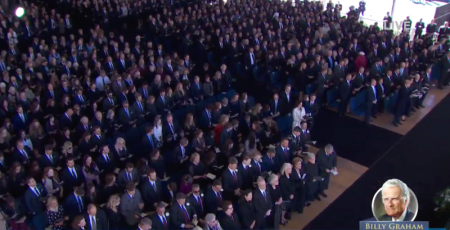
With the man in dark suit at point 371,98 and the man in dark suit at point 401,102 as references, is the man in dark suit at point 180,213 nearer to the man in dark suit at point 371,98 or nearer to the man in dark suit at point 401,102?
the man in dark suit at point 371,98

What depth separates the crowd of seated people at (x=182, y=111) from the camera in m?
6.46

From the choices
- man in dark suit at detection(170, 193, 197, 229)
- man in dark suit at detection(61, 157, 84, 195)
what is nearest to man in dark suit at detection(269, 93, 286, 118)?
man in dark suit at detection(170, 193, 197, 229)

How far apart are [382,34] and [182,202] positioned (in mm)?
10581

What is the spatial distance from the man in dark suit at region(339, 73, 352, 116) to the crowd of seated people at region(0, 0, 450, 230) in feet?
0.11

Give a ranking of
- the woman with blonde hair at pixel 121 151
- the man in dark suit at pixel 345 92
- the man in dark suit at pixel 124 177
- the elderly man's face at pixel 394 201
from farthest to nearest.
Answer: the man in dark suit at pixel 345 92 → the woman with blonde hair at pixel 121 151 → the man in dark suit at pixel 124 177 → the elderly man's face at pixel 394 201

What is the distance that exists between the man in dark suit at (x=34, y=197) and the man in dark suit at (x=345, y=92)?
7.04 metres

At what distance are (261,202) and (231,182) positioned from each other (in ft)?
2.27

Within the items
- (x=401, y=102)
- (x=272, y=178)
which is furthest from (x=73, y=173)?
(x=401, y=102)

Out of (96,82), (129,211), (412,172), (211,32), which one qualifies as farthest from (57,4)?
(412,172)

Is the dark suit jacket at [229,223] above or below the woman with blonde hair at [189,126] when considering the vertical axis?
below

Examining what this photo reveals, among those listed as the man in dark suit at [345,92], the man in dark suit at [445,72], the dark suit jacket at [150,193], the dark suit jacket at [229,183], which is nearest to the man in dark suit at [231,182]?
the dark suit jacket at [229,183]

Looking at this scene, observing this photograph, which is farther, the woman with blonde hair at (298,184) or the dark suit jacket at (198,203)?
the woman with blonde hair at (298,184)

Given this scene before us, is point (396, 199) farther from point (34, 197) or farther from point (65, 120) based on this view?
point (65, 120)

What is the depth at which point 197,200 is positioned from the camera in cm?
645
